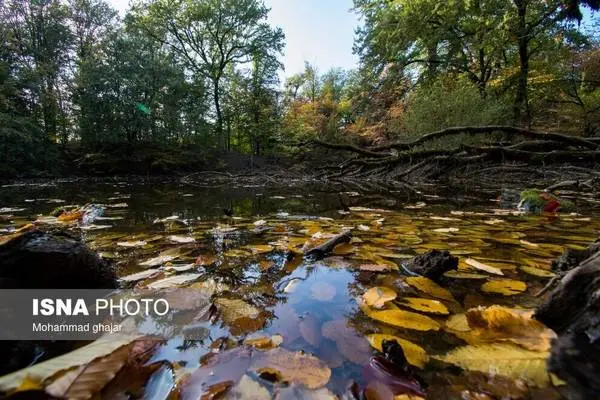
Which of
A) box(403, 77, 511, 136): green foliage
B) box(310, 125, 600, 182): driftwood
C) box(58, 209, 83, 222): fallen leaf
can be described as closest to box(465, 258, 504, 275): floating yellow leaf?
box(58, 209, 83, 222): fallen leaf

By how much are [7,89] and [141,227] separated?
11036mm

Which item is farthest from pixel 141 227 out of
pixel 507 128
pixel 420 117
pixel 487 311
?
pixel 420 117

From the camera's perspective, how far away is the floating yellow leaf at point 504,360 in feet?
2.05

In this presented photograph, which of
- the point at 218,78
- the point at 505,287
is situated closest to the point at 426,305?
the point at 505,287

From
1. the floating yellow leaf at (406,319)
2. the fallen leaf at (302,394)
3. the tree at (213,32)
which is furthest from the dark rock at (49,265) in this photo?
the tree at (213,32)

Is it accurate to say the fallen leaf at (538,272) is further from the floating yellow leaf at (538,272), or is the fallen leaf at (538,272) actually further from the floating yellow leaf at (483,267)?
the floating yellow leaf at (483,267)

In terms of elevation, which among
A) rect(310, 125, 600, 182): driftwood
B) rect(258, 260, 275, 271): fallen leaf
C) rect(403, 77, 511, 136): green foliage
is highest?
rect(403, 77, 511, 136): green foliage

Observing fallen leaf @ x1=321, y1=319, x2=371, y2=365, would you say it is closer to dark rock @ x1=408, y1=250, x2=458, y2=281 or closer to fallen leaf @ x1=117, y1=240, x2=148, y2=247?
dark rock @ x1=408, y1=250, x2=458, y2=281

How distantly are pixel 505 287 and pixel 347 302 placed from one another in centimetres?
54

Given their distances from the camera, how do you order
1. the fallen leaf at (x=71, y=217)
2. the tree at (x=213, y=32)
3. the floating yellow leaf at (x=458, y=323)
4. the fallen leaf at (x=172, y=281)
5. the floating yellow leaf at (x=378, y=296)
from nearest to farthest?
1. the floating yellow leaf at (x=458, y=323)
2. the floating yellow leaf at (x=378, y=296)
3. the fallen leaf at (x=172, y=281)
4. the fallen leaf at (x=71, y=217)
5. the tree at (x=213, y=32)

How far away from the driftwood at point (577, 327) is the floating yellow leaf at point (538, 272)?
399mm

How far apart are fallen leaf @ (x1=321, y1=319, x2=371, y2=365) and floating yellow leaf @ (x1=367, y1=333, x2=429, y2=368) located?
0.07ft

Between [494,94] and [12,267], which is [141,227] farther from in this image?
[494,94]

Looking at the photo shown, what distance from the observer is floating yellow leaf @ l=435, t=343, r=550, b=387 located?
2.05 feet
